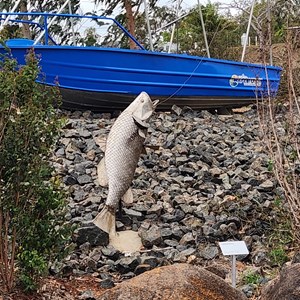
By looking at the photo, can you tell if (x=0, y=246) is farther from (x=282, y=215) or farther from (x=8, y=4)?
(x=8, y=4)

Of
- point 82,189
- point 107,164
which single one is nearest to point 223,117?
point 82,189

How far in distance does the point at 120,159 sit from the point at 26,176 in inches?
91.8

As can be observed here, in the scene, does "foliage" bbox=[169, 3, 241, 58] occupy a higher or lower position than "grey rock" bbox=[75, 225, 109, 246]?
higher

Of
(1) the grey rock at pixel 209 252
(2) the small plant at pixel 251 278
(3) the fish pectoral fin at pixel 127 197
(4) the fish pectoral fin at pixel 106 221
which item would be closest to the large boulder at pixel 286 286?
(2) the small plant at pixel 251 278

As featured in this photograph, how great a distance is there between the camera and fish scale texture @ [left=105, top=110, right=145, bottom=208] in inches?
261

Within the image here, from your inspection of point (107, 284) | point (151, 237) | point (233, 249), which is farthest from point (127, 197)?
point (233, 249)

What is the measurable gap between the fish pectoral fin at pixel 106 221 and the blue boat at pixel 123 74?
5.47m

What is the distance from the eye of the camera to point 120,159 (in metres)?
6.67

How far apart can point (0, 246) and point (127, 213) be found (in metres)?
2.84

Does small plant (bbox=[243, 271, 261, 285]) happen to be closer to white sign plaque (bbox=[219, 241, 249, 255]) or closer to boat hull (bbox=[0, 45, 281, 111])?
white sign plaque (bbox=[219, 241, 249, 255])

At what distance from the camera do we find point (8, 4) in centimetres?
1916

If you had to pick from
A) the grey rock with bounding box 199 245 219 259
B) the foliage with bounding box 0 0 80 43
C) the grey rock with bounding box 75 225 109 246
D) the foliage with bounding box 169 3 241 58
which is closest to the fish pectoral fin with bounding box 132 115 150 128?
the grey rock with bounding box 75 225 109 246

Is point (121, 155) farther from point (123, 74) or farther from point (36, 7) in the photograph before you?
point (36, 7)

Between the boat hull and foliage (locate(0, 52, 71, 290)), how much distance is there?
7.16 m
